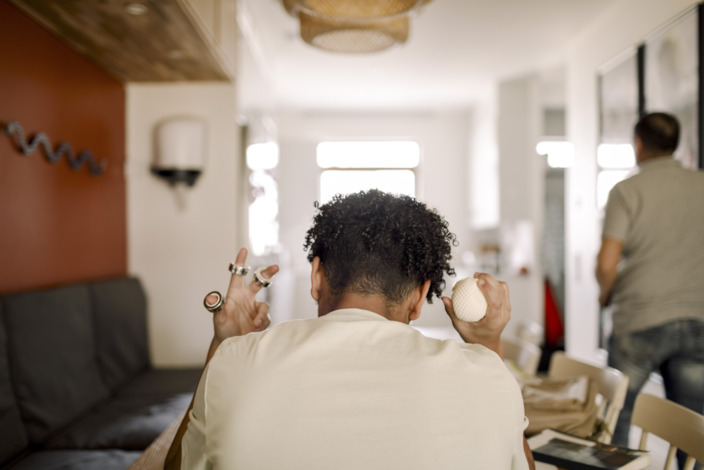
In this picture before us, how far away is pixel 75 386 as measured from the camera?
2131mm

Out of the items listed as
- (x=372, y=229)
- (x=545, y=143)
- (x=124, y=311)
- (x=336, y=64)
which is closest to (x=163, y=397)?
(x=124, y=311)

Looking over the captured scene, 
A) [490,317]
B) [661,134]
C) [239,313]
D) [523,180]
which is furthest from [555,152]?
[239,313]

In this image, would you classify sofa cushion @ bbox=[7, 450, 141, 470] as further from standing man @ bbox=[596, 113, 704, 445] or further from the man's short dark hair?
the man's short dark hair

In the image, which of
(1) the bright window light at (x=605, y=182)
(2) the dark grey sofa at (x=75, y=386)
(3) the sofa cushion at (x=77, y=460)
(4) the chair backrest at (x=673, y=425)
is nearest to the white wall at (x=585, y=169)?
(1) the bright window light at (x=605, y=182)

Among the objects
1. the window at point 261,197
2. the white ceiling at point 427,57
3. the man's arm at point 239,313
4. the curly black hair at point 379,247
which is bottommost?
the man's arm at point 239,313

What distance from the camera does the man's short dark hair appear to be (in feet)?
6.63

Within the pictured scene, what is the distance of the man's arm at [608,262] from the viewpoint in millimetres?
2047

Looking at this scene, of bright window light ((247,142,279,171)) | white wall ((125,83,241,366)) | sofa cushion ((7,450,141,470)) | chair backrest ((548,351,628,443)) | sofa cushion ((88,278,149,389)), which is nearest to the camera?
chair backrest ((548,351,628,443))

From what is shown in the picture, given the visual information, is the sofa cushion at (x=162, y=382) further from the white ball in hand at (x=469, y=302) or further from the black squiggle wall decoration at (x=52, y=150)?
the white ball in hand at (x=469, y=302)

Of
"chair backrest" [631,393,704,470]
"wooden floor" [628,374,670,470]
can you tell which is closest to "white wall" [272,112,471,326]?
"wooden floor" [628,374,670,470]

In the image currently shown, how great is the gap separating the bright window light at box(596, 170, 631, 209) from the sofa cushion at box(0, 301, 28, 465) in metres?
3.27

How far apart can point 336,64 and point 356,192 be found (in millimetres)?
3889

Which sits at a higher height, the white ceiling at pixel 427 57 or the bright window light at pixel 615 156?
the white ceiling at pixel 427 57

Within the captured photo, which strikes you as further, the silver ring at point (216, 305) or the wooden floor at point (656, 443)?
the wooden floor at point (656, 443)
